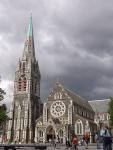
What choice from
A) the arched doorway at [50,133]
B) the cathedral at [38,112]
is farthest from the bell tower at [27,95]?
the arched doorway at [50,133]

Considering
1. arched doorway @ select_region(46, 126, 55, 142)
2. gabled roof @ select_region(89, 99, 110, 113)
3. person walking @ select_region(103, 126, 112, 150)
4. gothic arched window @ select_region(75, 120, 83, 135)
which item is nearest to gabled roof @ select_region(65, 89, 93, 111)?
gabled roof @ select_region(89, 99, 110, 113)

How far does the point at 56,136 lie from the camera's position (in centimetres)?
7525

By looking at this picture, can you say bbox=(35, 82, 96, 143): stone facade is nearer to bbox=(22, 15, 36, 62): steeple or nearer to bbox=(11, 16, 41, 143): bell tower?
bbox=(11, 16, 41, 143): bell tower

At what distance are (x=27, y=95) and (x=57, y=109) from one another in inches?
476

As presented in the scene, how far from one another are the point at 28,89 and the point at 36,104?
5745mm

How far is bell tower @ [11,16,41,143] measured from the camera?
82.9 m

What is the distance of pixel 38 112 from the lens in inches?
3590

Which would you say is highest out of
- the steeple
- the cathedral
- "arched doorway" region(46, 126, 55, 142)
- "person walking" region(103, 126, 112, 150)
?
the steeple

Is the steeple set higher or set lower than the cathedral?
higher

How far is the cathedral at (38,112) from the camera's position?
7688 centimetres

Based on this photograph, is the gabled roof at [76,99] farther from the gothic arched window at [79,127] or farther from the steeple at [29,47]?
the steeple at [29,47]

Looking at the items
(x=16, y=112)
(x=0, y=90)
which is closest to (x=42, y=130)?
(x=16, y=112)

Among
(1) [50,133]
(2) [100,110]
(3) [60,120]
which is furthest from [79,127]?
(2) [100,110]

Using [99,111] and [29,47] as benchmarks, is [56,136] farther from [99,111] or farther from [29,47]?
[29,47]
